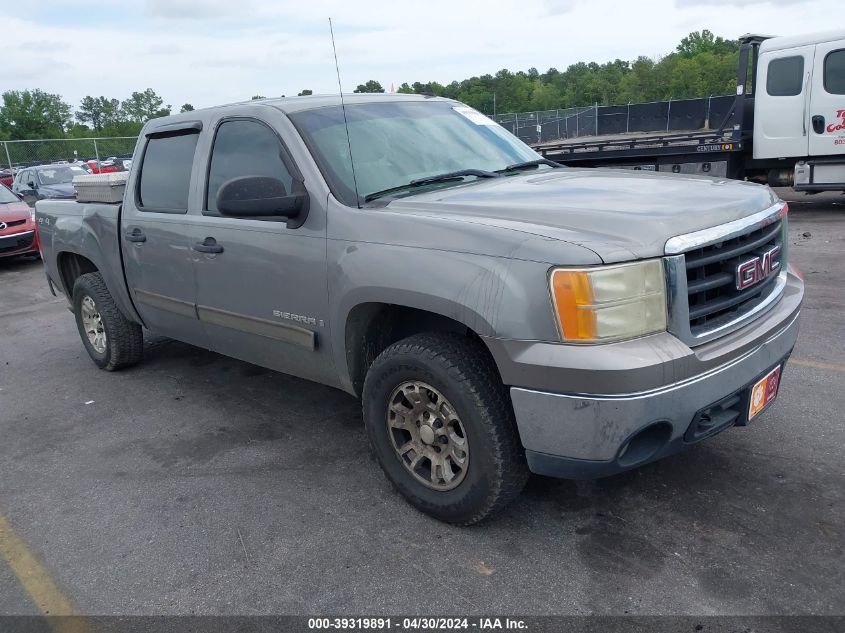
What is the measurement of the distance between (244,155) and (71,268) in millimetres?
2847

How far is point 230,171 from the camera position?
4.11 meters

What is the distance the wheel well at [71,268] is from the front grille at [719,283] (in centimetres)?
478

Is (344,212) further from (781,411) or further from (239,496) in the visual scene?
(781,411)

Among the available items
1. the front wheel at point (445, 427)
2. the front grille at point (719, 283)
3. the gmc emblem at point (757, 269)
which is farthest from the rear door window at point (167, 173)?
the gmc emblem at point (757, 269)

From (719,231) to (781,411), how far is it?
1821 mm

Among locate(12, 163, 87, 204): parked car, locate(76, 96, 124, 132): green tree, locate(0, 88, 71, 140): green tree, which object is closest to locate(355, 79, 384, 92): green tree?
locate(12, 163, 87, 204): parked car

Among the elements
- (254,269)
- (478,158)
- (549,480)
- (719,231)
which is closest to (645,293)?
(719,231)

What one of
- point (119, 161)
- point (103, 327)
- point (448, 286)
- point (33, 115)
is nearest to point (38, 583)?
point (448, 286)

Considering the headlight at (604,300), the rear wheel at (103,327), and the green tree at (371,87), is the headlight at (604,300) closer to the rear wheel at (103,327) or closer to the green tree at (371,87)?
the green tree at (371,87)

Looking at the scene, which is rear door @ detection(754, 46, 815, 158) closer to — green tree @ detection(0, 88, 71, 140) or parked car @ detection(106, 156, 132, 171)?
parked car @ detection(106, 156, 132, 171)

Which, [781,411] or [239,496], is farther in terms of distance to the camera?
[781,411]

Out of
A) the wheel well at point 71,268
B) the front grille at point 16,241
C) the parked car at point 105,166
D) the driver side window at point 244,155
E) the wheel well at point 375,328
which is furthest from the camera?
→ the parked car at point 105,166

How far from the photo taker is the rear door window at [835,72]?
1068 cm

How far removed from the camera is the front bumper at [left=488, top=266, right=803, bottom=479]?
99.7 inches
